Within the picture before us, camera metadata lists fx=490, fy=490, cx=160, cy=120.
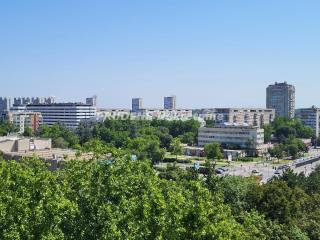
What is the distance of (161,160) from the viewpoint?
115 feet

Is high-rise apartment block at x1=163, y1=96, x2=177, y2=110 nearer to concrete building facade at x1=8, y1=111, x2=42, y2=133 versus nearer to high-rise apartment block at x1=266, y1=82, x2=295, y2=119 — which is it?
high-rise apartment block at x1=266, y1=82, x2=295, y2=119

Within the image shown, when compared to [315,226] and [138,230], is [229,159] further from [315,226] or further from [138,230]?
[138,230]

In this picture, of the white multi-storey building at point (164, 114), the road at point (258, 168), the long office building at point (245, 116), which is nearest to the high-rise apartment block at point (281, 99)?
the long office building at point (245, 116)

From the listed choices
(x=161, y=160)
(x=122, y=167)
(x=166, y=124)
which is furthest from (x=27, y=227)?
(x=166, y=124)

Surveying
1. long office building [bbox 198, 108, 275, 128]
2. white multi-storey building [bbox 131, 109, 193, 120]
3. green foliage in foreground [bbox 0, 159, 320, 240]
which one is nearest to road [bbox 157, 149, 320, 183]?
green foliage in foreground [bbox 0, 159, 320, 240]

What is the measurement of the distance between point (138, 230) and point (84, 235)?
84 cm

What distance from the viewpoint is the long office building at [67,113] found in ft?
211

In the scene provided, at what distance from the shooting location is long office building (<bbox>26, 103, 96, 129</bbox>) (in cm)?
6438

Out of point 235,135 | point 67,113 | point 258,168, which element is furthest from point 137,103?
point 258,168

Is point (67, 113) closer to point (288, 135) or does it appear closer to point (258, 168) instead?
point (288, 135)

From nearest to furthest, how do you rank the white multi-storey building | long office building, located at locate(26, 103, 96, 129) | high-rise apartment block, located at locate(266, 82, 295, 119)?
long office building, located at locate(26, 103, 96, 129) → the white multi-storey building → high-rise apartment block, located at locate(266, 82, 295, 119)

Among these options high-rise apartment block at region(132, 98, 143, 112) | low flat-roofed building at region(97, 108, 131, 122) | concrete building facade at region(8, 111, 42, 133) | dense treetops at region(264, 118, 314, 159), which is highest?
high-rise apartment block at region(132, 98, 143, 112)

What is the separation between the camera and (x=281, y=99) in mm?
77125

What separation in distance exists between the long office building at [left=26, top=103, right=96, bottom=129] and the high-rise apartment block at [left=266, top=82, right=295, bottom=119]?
95.0 feet
